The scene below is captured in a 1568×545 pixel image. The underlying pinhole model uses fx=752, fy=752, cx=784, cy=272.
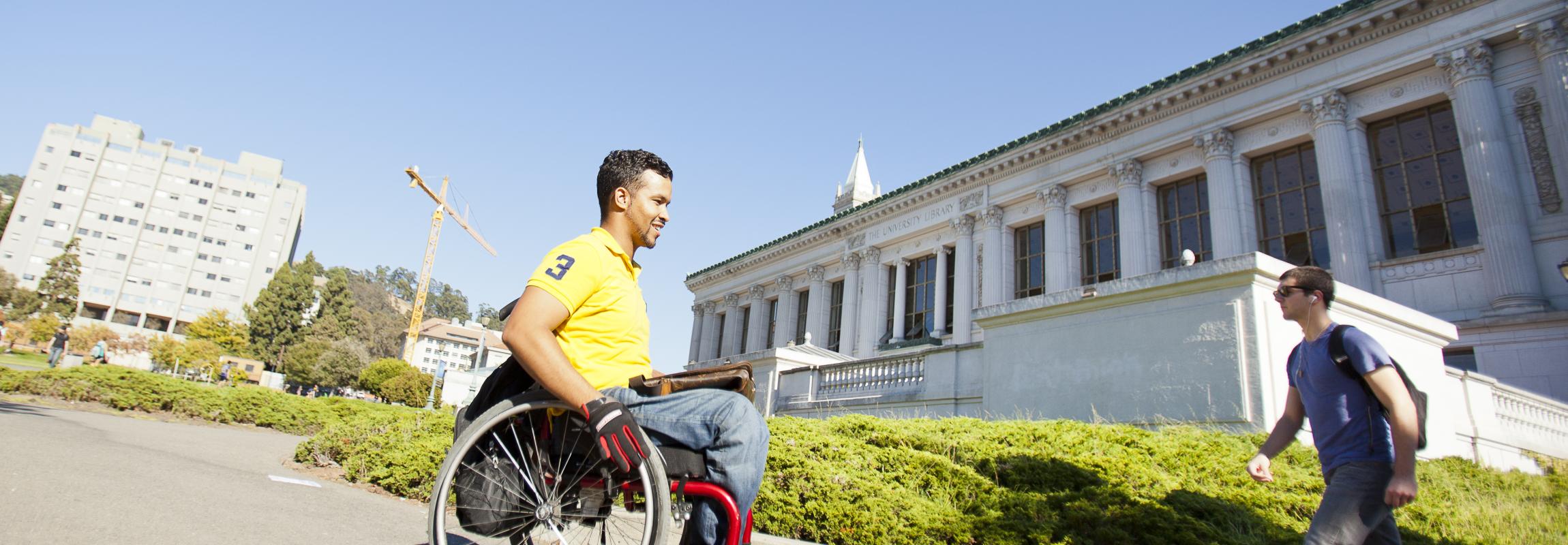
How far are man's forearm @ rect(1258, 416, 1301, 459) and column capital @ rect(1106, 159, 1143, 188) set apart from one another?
23.9m

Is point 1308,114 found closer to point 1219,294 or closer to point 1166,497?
point 1219,294

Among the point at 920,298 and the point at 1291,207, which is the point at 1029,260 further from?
the point at 1291,207

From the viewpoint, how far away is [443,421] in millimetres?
11258

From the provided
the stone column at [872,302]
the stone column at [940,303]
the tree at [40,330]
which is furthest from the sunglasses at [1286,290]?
the tree at [40,330]

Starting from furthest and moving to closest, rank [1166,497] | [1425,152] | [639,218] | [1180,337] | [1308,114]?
[1308,114] < [1425,152] < [1180,337] < [1166,497] < [639,218]

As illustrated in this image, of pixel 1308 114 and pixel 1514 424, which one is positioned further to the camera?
pixel 1308 114

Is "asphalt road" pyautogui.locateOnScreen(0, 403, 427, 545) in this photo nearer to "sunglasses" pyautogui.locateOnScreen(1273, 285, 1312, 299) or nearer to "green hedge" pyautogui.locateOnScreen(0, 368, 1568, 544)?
"green hedge" pyautogui.locateOnScreen(0, 368, 1568, 544)

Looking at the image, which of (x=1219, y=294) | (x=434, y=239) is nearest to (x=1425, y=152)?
(x=1219, y=294)

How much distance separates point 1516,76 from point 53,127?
14572 cm

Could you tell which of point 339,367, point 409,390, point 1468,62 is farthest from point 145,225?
point 1468,62

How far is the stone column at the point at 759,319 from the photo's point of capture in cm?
4500

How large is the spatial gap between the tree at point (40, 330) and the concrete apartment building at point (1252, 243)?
72270 millimetres

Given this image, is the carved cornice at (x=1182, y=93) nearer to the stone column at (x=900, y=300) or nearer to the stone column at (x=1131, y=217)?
the stone column at (x=1131, y=217)

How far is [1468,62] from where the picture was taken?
18734 mm
